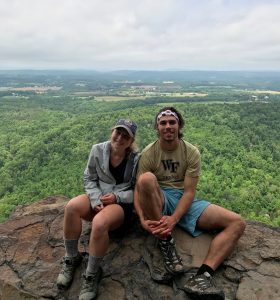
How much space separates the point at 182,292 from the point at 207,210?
3.68 feet

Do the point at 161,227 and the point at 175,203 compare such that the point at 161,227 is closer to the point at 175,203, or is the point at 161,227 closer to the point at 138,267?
the point at 175,203

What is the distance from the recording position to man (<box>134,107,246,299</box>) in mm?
4578

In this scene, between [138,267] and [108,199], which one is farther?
[138,267]

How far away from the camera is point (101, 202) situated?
16.0 feet

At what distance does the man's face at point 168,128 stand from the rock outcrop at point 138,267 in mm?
1384

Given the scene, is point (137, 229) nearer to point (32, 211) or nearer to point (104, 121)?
point (32, 211)

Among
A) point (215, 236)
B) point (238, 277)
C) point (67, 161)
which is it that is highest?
point (215, 236)

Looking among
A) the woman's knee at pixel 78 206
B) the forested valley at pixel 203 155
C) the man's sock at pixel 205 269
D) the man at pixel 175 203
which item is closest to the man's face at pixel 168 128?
the man at pixel 175 203

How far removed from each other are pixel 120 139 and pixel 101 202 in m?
0.87

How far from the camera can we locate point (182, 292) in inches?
176

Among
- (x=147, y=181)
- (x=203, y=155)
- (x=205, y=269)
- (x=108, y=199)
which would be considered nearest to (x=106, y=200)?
(x=108, y=199)

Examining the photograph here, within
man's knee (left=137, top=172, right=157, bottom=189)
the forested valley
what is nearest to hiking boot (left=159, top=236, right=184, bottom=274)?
man's knee (left=137, top=172, right=157, bottom=189)

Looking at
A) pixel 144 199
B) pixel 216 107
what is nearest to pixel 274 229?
pixel 144 199

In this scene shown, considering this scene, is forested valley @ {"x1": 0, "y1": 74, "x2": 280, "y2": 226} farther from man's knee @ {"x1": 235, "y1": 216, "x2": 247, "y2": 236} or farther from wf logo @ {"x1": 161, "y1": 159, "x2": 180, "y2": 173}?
wf logo @ {"x1": 161, "y1": 159, "x2": 180, "y2": 173}
